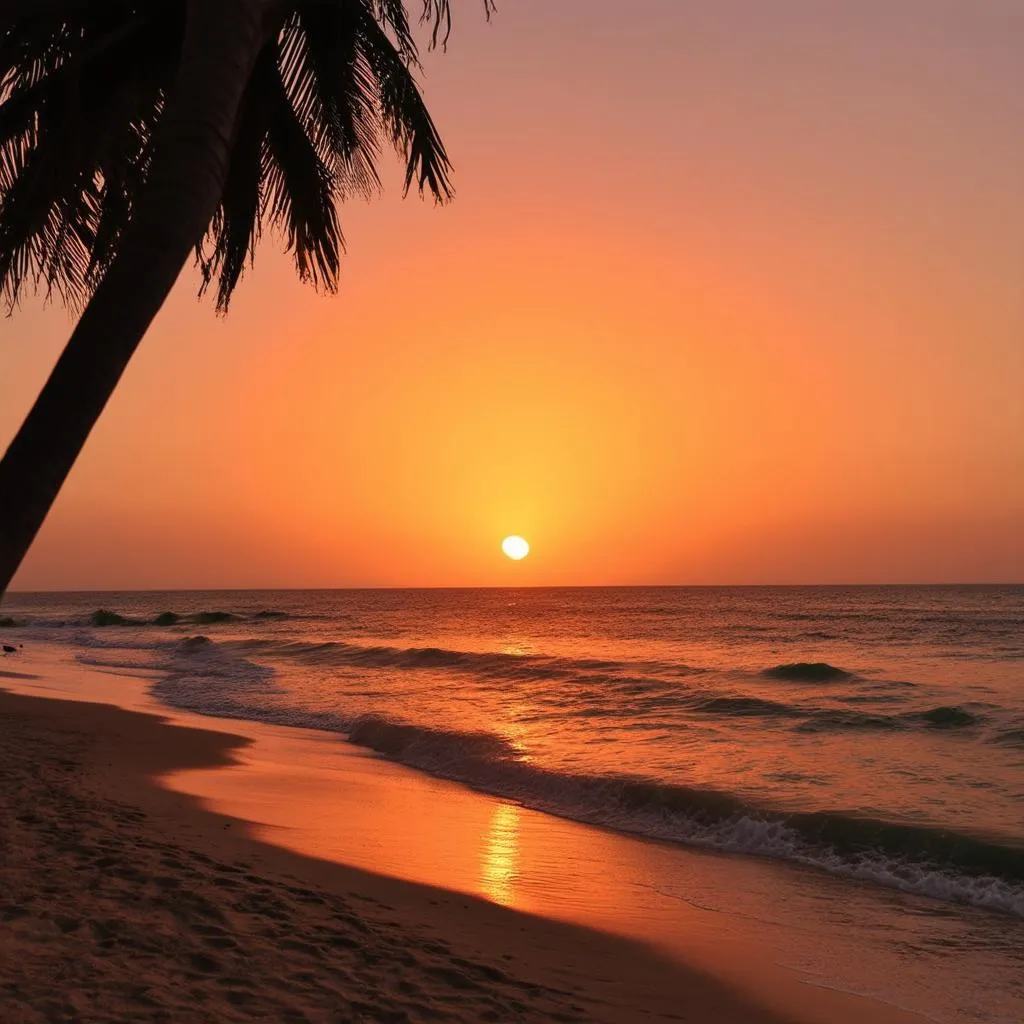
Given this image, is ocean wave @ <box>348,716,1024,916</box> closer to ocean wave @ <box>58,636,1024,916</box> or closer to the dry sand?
ocean wave @ <box>58,636,1024,916</box>

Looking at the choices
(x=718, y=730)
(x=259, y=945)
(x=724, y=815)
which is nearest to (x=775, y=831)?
(x=724, y=815)

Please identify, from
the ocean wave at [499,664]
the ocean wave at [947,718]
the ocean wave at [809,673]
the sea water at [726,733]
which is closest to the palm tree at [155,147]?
the sea water at [726,733]

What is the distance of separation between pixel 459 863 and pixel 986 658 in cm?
2827

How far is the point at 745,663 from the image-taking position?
31344 millimetres

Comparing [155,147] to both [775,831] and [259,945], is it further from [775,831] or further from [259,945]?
[775,831]

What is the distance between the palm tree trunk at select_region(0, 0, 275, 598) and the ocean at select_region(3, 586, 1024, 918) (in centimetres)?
799

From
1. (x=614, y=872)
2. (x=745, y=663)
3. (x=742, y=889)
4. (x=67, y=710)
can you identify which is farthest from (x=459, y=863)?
(x=745, y=663)

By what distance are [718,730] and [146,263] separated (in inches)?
587

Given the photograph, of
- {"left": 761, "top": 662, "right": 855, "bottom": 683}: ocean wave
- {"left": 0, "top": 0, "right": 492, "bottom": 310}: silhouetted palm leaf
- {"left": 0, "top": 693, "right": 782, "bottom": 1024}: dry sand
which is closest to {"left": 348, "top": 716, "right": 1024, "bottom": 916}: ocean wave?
{"left": 0, "top": 693, "right": 782, "bottom": 1024}: dry sand

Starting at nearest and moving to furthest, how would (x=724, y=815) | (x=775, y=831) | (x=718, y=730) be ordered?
1. (x=775, y=831)
2. (x=724, y=815)
3. (x=718, y=730)

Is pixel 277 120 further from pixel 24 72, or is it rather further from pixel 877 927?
pixel 877 927

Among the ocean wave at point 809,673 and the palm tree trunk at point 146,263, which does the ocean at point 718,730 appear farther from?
the palm tree trunk at point 146,263

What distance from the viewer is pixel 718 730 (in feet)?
53.4

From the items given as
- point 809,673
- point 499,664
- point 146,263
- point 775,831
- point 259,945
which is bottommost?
point 775,831
